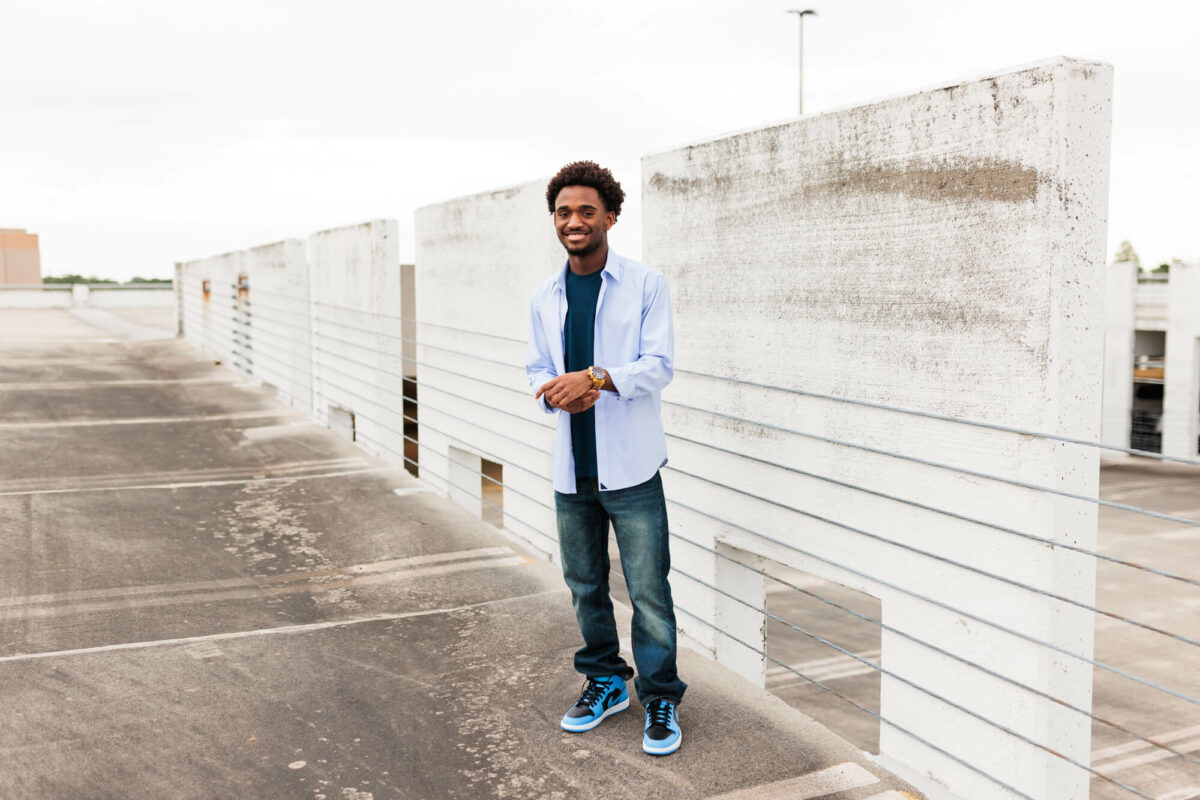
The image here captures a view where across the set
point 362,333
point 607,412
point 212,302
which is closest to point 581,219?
point 607,412

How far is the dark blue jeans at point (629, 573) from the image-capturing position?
354cm

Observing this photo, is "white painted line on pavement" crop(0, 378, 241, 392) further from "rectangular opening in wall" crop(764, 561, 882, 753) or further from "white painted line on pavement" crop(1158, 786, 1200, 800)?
"white painted line on pavement" crop(1158, 786, 1200, 800)

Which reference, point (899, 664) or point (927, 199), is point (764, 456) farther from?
point (927, 199)

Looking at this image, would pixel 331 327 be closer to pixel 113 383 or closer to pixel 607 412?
pixel 113 383

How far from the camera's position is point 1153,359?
3853cm

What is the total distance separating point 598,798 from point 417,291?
241 inches

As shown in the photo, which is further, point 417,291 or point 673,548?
point 417,291

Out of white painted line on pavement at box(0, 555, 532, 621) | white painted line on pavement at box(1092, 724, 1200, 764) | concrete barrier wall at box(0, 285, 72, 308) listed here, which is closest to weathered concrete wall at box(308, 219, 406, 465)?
white painted line on pavement at box(0, 555, 532, 621)

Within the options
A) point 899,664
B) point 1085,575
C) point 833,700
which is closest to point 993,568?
point 1085,575

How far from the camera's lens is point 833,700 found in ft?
57.8

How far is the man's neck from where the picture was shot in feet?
11.5

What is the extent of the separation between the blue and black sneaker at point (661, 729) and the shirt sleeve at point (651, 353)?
1.13m

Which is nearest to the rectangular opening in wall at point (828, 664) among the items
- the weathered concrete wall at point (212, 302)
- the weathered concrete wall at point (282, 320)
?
the weathered concrete wall at point (282, 320)

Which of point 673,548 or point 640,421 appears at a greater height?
point 640,421
